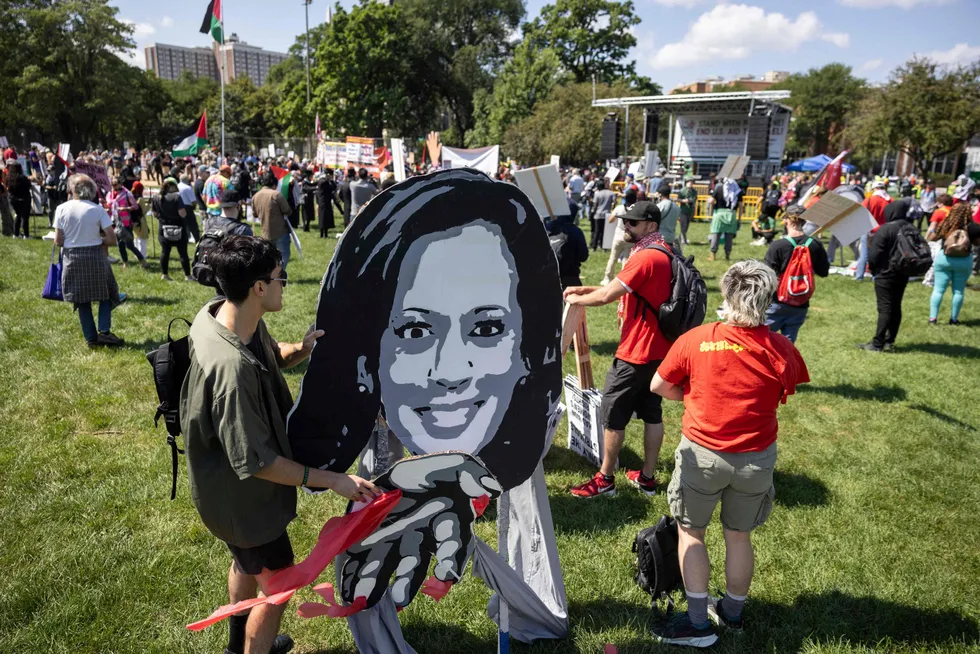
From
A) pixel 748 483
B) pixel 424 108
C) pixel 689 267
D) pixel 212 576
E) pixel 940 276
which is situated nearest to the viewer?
pixel 748 483

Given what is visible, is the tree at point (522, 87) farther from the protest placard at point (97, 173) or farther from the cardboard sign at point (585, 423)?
the cardboard sign at point (585, 423)

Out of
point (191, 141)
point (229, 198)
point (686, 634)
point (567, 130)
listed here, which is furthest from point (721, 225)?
point (567, 130)

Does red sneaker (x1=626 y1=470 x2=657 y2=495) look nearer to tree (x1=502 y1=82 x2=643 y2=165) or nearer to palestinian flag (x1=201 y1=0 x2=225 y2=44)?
palestinian flag (x1=201 y1=0 x2=225 y2=44)

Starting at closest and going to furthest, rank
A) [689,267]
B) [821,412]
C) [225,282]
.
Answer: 1. [225,282]
2. [689,267]
3. [821,412]

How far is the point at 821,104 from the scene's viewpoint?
6488 cm

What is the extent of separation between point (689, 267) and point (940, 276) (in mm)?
7031

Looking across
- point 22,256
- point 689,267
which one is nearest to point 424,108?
point 22,256

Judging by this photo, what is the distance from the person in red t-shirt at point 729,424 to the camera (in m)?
2.82

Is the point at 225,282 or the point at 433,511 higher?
the point at 225,282

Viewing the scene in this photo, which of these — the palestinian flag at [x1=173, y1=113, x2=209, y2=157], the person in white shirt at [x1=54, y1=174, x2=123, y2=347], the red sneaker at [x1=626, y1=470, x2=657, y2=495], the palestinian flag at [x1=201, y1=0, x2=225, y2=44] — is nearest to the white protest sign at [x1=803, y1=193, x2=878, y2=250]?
the red sneaker at [x1=626, y1=470, x2=657, y2=495]

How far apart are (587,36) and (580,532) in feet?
164

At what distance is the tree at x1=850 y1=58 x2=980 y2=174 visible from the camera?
24016 mm

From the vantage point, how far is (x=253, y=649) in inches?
100.0

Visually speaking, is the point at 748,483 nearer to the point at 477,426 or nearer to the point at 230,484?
the point at 477,426
